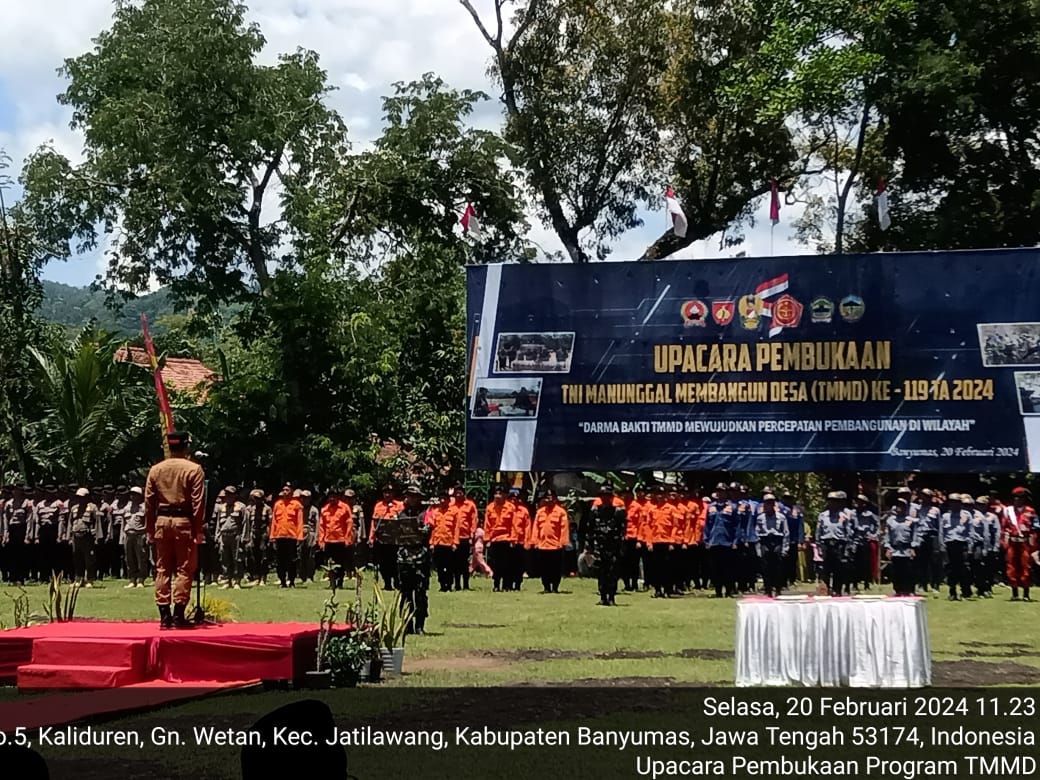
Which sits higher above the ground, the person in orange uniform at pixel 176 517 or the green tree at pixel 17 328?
the green tree at pixel 17 328

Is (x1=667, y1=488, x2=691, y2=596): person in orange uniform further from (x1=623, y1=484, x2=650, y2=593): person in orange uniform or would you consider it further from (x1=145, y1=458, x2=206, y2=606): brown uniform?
(x1=145, y1=458, x2=206, y2=606): brown uniform

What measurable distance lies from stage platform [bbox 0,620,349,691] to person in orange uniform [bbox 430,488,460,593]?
34.5 feet

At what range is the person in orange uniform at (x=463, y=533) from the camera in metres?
22.0

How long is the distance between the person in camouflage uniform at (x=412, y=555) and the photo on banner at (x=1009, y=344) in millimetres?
9979

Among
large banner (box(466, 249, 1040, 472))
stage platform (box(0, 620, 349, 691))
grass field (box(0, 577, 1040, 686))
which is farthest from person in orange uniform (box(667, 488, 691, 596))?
stage platform (box(0, 620, 349, 691))

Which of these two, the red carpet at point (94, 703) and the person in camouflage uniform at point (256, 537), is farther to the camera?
the person in camouflage uniform at point (256, 537)

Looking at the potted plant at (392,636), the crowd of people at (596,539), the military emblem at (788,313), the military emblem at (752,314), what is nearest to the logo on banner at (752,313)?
the military emblem at (752,314)

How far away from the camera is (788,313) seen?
71.2 feet

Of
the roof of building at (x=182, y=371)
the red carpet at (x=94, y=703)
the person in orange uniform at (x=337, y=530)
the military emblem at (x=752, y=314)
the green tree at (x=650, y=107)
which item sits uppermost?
the green tree at (x=650, y=107)

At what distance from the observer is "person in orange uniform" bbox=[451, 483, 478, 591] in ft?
72.2

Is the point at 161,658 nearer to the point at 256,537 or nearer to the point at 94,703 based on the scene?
the point at 94,703

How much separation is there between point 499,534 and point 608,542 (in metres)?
3.72

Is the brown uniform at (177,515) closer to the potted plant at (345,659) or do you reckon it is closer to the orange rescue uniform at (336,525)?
the potted plant at (345,659)

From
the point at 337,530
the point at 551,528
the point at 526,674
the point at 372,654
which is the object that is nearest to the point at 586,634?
the point at 526,674
